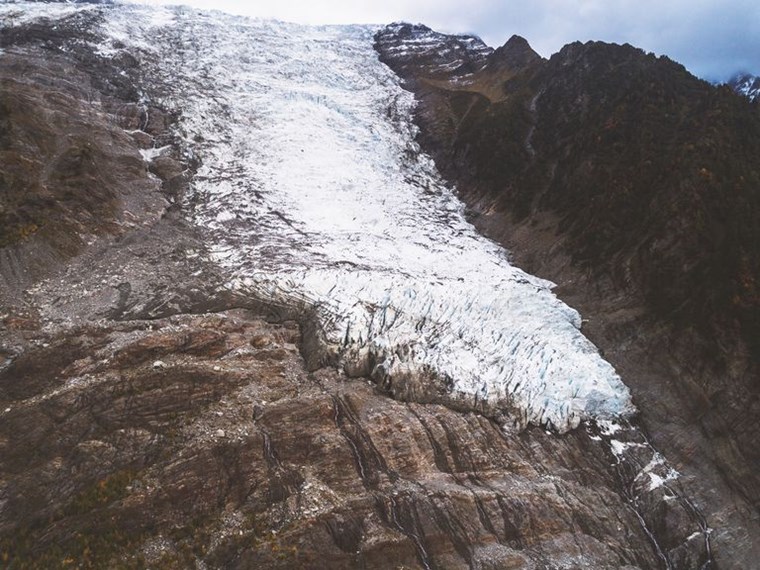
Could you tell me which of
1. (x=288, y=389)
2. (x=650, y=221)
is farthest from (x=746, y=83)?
(x=288, y=389)

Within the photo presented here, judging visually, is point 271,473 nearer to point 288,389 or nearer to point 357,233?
point 288,389

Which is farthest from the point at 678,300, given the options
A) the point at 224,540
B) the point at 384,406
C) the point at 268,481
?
the point at 224,540

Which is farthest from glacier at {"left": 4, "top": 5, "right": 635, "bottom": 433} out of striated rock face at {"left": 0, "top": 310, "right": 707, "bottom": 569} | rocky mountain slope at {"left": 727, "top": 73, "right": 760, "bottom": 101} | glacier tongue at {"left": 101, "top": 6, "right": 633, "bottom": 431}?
rocky mountain slope at {"left": 727, "top": 73, "right": 760, "bottom": 101}

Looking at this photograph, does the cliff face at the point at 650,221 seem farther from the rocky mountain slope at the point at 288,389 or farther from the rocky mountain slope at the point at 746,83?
the rocky mountain slope at the point at 746,83

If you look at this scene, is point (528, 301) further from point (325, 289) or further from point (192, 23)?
point (192, 23)

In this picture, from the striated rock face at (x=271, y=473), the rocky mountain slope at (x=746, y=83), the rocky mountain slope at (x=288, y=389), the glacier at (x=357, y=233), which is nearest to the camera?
the striated rock face at (x=271, y=473)

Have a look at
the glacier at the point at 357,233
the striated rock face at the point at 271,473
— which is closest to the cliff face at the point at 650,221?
the glacier at the point at 357,233

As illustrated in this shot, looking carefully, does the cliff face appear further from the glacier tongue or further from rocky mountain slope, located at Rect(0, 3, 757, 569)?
the glacier tongue
